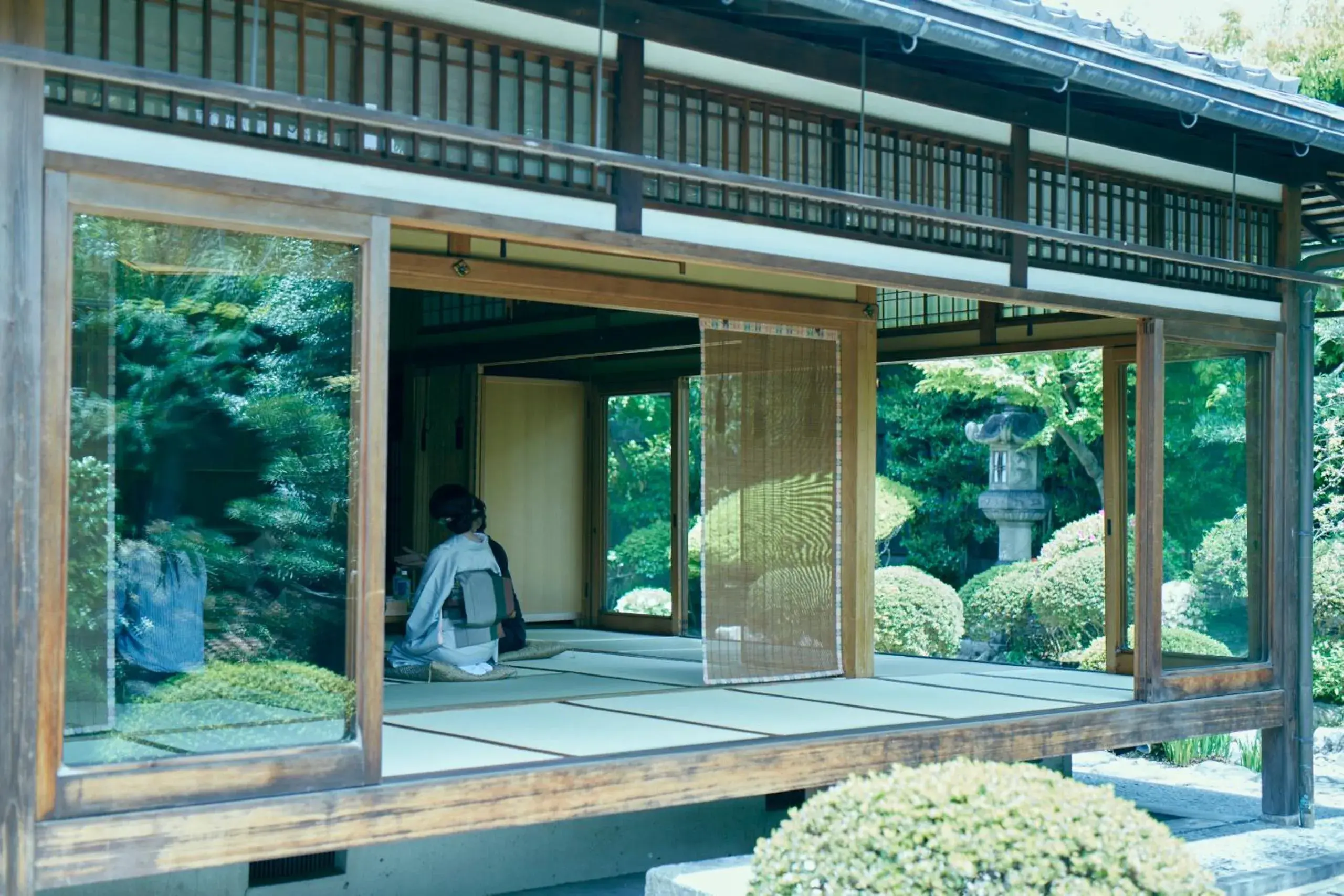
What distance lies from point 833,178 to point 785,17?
908 mm

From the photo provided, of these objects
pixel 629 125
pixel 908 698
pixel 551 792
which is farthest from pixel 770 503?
pixel 551 792

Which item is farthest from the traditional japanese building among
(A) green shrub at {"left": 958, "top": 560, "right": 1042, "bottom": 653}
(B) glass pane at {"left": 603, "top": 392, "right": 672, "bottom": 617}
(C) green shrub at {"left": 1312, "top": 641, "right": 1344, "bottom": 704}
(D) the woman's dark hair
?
(A) green shrub at {"left": 958, "top": 560, "right": 1042, "bottom": 653}

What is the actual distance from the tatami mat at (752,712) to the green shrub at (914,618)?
476 cm

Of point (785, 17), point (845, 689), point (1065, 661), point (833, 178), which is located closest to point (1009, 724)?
point (845, 689)

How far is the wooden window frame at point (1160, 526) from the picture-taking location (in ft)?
22.9

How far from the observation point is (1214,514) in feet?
24.8

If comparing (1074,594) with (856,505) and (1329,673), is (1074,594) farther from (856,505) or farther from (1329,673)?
(856,505)

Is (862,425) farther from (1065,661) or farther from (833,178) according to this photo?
(1065,661)

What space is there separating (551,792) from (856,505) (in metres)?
3.58

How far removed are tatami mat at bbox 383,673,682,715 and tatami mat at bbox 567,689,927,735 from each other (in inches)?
10.8

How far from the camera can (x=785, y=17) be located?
5605 millimetres

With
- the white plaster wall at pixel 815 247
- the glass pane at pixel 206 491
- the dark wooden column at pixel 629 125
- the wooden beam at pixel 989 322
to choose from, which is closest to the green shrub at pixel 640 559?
the wooden beam at pixel 989 322

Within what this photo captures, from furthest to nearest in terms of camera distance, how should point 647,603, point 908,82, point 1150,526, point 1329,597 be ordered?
point 647,603 → point 1329,597 → point 1150,526 → point 908,82

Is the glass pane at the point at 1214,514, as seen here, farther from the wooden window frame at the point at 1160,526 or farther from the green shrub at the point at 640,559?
the green shrub at the point at 640,559
